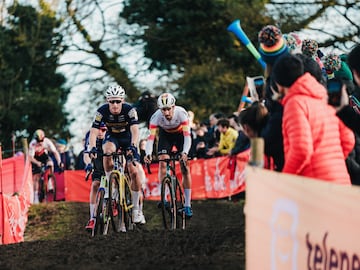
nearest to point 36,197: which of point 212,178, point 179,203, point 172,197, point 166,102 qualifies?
point 212,178

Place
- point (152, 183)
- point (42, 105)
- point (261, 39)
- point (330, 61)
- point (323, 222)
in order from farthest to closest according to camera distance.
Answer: point (42, 105)
point (152, 183)
point (330, 61)
point (261, 39)
point (323, 222)

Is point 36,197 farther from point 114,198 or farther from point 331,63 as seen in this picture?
point 331,63

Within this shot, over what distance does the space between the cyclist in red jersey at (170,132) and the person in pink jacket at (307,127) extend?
6128 millimetres

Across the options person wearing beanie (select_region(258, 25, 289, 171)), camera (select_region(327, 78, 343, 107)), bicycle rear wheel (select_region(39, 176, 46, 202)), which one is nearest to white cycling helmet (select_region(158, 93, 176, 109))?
person wearing beanie (select_region(258, 25, 289, 171))

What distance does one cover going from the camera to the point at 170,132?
15078 millimetres

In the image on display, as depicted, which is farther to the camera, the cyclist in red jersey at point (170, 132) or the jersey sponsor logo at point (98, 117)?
the cyclist in red jersey at point (170, 132)

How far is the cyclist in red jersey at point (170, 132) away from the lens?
14.5m

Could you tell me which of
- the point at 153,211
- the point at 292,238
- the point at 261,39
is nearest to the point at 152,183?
the point at 153,211

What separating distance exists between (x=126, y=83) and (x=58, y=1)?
3.90 meters

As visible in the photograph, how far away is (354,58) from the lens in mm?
8180

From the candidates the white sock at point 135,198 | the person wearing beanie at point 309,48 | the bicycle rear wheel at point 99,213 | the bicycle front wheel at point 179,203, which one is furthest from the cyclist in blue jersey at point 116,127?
the person wearing beanie at point 309,48

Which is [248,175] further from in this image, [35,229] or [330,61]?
[35,229]

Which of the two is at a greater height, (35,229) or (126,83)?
(126,83)

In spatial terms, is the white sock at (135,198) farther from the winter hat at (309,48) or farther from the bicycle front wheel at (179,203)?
the winter hat at (309,48)
